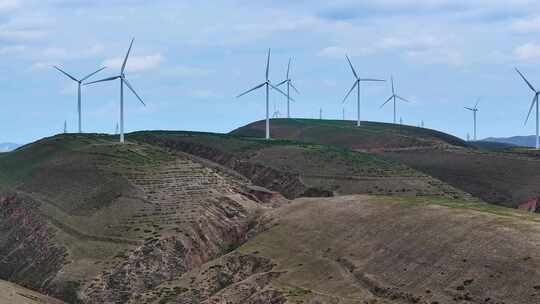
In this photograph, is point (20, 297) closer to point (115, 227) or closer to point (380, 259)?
point (115, 227)

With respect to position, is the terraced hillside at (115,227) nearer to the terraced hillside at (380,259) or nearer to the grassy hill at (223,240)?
the grassy hill at (223,240)

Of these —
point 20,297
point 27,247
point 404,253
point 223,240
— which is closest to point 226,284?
point 223,240

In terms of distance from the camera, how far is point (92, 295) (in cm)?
14262

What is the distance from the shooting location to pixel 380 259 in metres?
125

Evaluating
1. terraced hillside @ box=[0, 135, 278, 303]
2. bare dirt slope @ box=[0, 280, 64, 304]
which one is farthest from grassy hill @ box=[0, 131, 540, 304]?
bare dirt slope @ box=[0, 280, 64, 304]

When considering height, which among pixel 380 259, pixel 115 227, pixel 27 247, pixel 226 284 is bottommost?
pixel 226 284

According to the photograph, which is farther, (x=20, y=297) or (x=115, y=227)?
(x=115, y=227)

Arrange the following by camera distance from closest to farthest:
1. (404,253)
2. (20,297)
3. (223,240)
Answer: (404,253) < (20,297) < (223,240)

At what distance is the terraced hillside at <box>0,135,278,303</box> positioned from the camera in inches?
5876

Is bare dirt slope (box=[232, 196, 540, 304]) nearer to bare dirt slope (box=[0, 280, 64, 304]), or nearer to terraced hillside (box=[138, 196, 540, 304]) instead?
terraced hillside (box=[138, 196, 540, 304])

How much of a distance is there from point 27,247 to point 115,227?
690 inches

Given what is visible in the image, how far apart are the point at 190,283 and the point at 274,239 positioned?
18549 mm

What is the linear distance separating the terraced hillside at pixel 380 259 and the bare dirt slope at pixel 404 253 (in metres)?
0.17

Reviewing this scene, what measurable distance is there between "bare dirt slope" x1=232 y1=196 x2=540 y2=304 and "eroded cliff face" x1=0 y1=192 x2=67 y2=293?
117 ft
